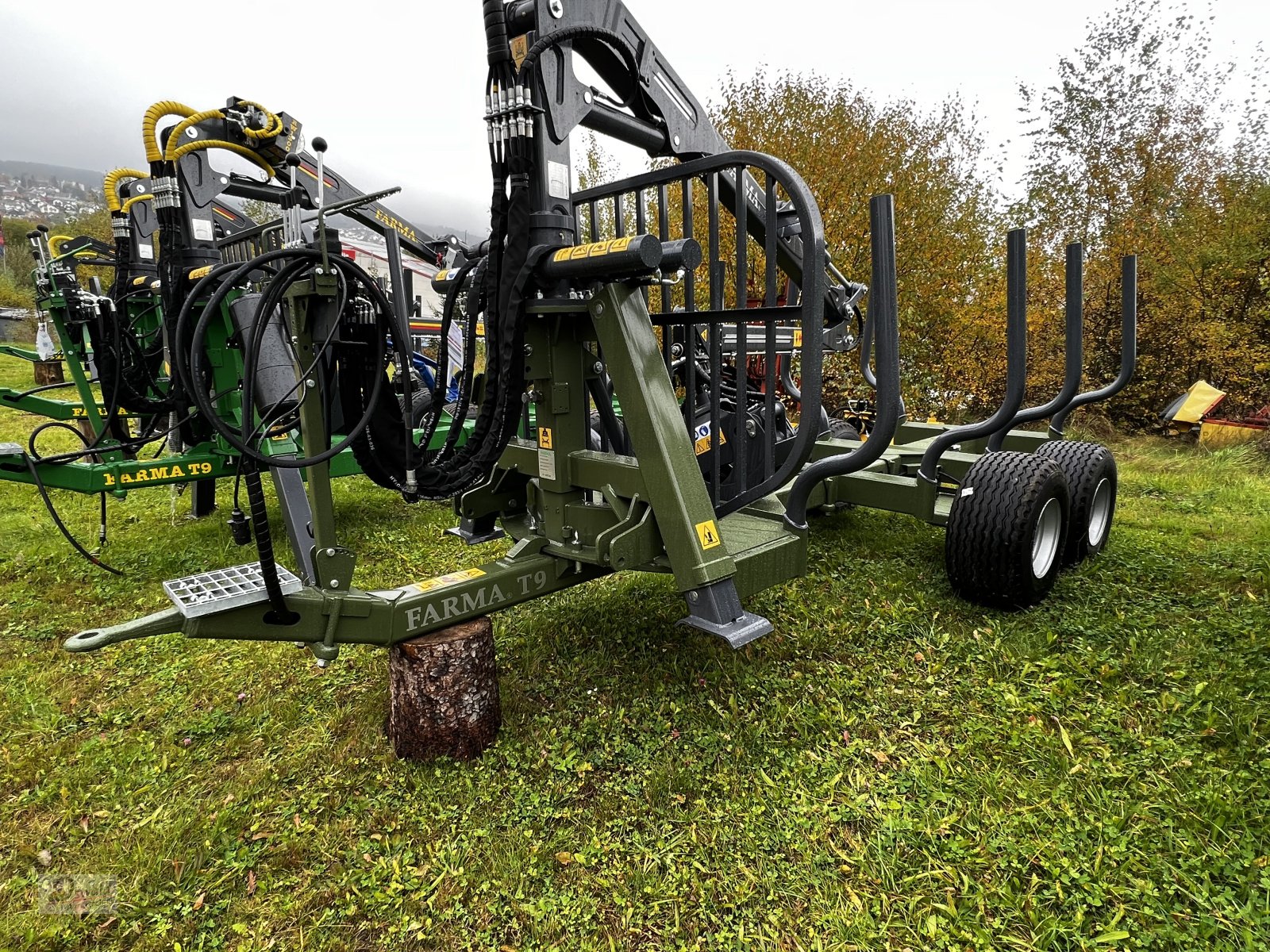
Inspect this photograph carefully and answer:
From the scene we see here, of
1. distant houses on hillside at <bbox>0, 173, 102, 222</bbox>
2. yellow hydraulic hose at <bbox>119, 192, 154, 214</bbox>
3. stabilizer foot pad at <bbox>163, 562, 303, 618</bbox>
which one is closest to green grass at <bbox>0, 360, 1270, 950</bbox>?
stabilizer foot pad at <bbox>163, 562, 303, 618</bbox>

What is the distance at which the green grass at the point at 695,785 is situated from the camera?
2096mm

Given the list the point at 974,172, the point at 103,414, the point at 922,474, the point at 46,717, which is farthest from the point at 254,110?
the point at 974,172

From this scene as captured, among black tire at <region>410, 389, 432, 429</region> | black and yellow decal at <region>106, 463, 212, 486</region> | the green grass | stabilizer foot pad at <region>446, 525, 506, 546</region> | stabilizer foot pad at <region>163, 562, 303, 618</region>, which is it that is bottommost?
the green grass

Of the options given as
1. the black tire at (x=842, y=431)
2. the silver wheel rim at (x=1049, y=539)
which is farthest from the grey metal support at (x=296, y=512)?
the black tire at (x=842, y=431)

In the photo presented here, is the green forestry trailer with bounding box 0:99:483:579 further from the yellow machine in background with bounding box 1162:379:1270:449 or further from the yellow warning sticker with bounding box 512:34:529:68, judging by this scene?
the yellow machine in background with bounding box 1162:379:1270:449

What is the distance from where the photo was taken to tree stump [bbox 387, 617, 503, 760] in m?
2.67

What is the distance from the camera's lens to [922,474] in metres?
4.06

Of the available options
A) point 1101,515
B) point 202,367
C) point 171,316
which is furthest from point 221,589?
point 1101,515

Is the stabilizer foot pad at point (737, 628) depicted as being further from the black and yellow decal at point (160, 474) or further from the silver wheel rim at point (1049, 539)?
the black and yellow decal at point (160, 474)

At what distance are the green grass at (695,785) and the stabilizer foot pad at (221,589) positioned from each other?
84cm

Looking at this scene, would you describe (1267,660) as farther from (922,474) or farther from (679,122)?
(679,122)

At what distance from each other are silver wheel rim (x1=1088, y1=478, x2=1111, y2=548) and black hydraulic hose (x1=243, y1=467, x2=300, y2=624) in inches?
185

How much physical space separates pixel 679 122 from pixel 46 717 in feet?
13.4

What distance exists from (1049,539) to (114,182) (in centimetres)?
765
